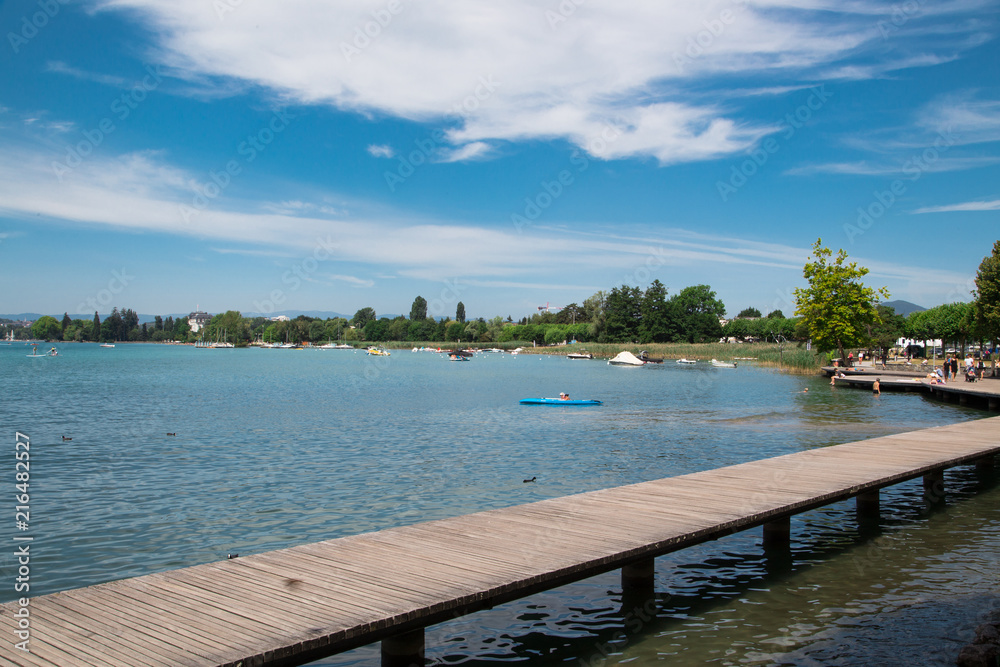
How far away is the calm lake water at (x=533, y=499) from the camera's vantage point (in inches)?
308

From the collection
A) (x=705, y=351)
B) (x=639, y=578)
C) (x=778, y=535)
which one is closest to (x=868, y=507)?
(x=778, y=535)

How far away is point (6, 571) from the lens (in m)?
10.1

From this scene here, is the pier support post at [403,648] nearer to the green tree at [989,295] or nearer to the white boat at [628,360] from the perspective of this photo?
the green tree at [989,295]

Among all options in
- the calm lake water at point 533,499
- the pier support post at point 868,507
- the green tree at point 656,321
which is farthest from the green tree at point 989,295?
the green tree at point 656,321

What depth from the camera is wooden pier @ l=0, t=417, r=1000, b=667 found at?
210 inches

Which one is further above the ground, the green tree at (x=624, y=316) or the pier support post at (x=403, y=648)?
the green tree at (x=624, y=316)

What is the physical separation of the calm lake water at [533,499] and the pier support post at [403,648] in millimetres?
690

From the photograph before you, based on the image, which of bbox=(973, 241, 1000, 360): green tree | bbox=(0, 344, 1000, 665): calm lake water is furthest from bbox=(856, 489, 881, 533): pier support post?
bbox=(973, 241, 1000, 360): green tree

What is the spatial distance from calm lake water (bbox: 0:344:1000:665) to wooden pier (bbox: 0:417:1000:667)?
93 cm

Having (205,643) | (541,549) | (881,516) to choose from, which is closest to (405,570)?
(541,549)

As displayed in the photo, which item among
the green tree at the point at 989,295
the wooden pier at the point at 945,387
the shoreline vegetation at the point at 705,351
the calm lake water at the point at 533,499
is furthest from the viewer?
the shoreline vegetation at the point at 705,351

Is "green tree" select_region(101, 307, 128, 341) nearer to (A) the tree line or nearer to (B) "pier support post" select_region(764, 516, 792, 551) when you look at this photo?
(A) the tree line

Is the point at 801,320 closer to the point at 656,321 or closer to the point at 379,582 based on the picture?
the point at 379,582

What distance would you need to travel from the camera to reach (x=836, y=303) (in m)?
60.6
